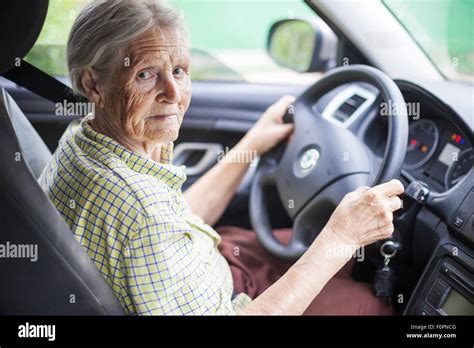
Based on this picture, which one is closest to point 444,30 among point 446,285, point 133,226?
point 446,285

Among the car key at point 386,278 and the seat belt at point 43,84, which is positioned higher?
the seat belt at point 43,84

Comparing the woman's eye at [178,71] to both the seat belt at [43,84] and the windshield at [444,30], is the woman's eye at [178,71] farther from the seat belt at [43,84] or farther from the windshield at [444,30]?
the windshield at [444,30]

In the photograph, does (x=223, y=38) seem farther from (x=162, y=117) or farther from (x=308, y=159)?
(x=162, y=117)

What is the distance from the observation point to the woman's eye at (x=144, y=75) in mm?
1414

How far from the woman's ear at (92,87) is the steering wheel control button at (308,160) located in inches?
23.8

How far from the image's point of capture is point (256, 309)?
1.45 m

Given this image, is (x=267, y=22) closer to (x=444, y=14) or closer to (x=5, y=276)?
(x=444, y=14)

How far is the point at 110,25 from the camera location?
54.1 inches

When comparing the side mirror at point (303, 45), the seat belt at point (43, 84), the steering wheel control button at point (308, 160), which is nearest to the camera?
the seat belt at point (43, 84)

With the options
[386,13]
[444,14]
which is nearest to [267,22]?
[386,13]

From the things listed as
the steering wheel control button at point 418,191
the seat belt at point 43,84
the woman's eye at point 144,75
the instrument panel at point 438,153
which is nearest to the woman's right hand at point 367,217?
the steering wheel control button at point 418,191

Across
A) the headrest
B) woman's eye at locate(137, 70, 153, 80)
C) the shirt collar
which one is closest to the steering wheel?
the shirt collar

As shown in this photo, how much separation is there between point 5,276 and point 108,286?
0.18 meters

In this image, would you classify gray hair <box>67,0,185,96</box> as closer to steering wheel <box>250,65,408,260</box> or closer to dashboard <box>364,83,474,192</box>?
steering wheel <box>250,65,408,260</box>
